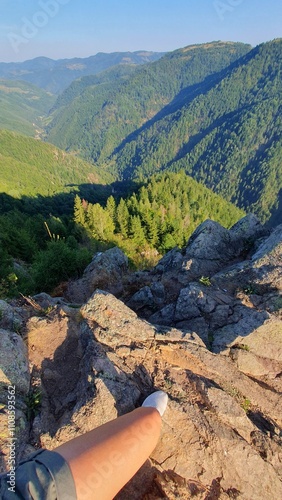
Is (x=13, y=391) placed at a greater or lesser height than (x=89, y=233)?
greater

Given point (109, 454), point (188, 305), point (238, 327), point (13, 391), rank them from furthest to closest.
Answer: point (188, 305)
point (238, 327)
point (13, 391)
point (109, 454)

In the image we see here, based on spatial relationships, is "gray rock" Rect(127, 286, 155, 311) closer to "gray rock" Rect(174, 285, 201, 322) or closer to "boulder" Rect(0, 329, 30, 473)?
"gray rock" Rect(174, 285, 201, 322)

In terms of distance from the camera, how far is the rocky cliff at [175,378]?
8.16 m

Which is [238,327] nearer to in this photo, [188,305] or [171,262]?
[188,305]

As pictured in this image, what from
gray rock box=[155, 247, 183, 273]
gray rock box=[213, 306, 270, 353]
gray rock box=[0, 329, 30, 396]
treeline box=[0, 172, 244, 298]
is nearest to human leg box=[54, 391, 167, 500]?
gray rock box=[0, 329, 30, 396]

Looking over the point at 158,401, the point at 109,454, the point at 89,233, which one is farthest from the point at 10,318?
the point at 89,233

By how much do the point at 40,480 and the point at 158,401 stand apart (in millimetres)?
4795

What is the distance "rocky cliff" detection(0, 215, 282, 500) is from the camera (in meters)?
8.16

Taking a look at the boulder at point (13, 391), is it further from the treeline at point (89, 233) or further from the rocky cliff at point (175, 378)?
the treeline at point (89, 233)

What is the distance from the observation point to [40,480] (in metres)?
4.29

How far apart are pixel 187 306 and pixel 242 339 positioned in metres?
3.21

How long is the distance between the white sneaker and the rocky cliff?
0.51 metres

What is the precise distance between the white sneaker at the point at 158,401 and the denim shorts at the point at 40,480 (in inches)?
160

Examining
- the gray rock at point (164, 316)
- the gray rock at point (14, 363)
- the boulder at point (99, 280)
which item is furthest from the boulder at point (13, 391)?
the boulder at point (99, 280)
